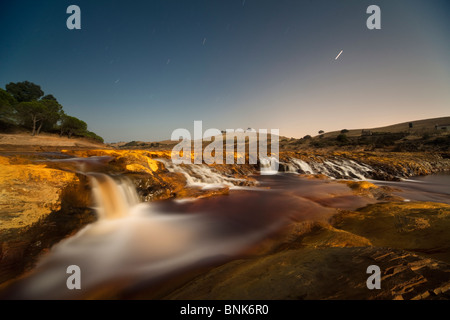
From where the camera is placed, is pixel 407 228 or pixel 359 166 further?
pixel 359 166

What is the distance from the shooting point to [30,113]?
23.7 m

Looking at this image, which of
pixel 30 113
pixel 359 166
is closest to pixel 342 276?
pixel 359 166

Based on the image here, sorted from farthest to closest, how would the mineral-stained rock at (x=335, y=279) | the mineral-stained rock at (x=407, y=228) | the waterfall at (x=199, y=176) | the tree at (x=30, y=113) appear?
the tree at (x=30, y=113)
the waterfall at (x=199, y=176)
the mineral-stained rock at (x=407, y=228)
the mineral-stained rock at (x=335, y=279)

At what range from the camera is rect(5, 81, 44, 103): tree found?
32.3 metres

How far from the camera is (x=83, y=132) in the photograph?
32125 mm

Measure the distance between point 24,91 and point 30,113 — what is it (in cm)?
1836

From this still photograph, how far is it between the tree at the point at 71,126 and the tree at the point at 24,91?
43.7 ft

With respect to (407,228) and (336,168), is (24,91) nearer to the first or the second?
(407,228)

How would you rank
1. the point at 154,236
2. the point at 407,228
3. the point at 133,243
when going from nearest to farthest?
the point at 407,228
the point at 133,243
the point at 154,236

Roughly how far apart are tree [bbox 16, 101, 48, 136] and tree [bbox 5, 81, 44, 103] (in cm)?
1568

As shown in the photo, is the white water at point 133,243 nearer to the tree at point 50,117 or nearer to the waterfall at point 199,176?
→ the waterfall at point 199,176

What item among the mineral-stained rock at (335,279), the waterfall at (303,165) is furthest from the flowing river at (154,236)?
the waterfall at (303,165)

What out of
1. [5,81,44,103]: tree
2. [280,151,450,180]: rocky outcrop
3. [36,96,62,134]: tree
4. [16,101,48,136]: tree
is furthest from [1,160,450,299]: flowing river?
[5,81,44,103]: tree

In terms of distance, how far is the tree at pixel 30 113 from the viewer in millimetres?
23141
